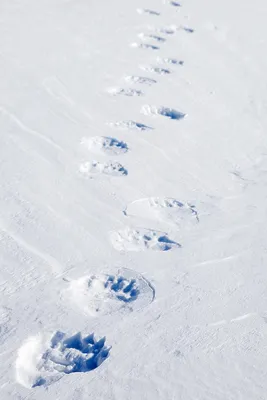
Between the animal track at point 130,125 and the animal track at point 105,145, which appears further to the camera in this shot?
the animal track at point 130,125

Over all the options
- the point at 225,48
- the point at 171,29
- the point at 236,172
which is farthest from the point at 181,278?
the point at 171,29

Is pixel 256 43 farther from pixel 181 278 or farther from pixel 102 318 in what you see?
pixel 102 318

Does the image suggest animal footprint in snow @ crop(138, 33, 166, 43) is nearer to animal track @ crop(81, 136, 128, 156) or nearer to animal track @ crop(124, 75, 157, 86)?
animal track @ crop(124, 75, 157, 86)

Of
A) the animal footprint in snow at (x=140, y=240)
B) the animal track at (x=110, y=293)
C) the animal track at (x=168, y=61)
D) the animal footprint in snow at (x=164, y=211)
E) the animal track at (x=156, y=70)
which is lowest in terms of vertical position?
the animal track at (x=110, y=293)

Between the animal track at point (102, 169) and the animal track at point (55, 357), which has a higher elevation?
the animal track at point (102, 169)

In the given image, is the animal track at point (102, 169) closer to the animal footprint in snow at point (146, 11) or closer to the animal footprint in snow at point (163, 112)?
the animal footprint in snow at point (163, 112)

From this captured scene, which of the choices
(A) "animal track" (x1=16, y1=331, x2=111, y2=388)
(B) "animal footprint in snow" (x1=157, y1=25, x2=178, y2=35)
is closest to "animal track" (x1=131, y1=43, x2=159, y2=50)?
(B) "animal footprint in snow" (x1=157, y1=25, x2=178, y2=35)

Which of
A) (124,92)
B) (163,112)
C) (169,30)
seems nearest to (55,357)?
(163,112)

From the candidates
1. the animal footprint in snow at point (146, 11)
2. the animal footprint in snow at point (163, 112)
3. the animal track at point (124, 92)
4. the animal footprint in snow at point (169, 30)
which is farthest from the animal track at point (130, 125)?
the animal footprint in snow at point (146, 11)
